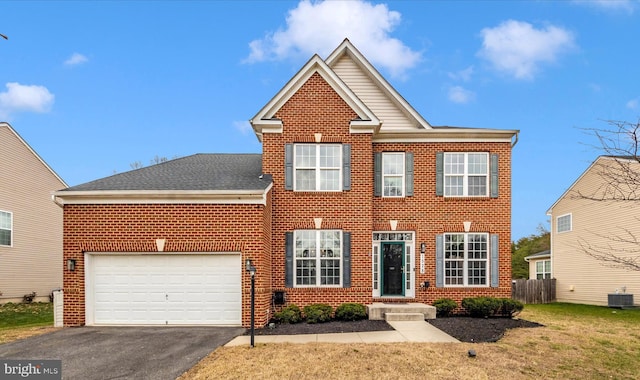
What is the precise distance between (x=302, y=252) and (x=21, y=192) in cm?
1739

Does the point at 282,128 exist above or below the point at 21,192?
above

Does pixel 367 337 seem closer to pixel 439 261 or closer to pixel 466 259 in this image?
pixel 439 261

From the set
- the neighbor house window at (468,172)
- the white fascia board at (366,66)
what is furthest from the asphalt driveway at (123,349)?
the white fascia board at (366,66)

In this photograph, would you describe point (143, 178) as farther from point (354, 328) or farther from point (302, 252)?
point (354, 328)

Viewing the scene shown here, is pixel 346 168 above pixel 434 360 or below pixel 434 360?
above

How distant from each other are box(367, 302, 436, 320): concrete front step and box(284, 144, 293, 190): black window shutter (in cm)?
463

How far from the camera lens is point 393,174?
15.9 meters

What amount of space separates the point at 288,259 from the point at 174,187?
4198mm

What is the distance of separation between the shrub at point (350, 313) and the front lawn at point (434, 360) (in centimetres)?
357

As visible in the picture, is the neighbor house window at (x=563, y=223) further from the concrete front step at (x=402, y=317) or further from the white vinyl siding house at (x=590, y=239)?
the concrete front step at (x=402, y=317)

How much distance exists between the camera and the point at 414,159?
15.9 metres

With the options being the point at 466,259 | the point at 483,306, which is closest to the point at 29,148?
the point at 466,259

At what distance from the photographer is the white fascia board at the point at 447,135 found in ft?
51.2

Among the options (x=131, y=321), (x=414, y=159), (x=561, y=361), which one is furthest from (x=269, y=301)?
(x=561, y=361)
